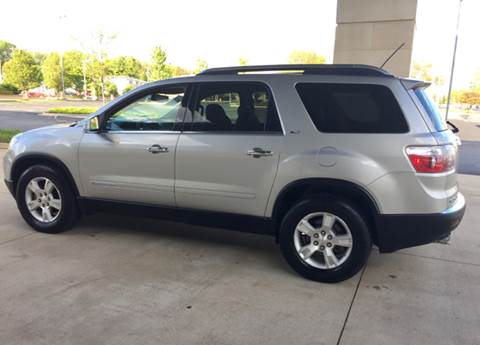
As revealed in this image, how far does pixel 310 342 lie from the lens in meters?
2.90

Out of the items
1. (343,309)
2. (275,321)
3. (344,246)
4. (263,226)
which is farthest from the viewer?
(263,226)

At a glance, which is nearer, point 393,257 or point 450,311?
point 450,311

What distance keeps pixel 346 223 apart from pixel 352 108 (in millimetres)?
995

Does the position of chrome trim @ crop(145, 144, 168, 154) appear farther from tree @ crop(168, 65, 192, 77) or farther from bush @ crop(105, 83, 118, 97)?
bush @ crop(105, 83, 118, 97)

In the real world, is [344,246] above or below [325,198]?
below

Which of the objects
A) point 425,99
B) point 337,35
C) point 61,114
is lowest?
point 61,114

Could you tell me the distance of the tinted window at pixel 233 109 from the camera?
13.0 ft

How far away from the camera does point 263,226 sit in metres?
4.05

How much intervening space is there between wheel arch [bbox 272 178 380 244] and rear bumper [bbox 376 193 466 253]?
0.29ft

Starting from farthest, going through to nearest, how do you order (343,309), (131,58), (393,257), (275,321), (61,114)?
1. (131,58)
2. (61,114)
3. (393,257)
4. (343,309)
5. (275,321)

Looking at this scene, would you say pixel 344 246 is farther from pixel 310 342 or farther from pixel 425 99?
pixel 425 99

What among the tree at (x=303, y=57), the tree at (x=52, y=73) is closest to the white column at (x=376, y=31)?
the tree at (x=303, y=57)

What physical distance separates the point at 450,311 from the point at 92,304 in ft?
9.22

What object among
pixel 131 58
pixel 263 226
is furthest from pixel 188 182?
pixel 131 58
